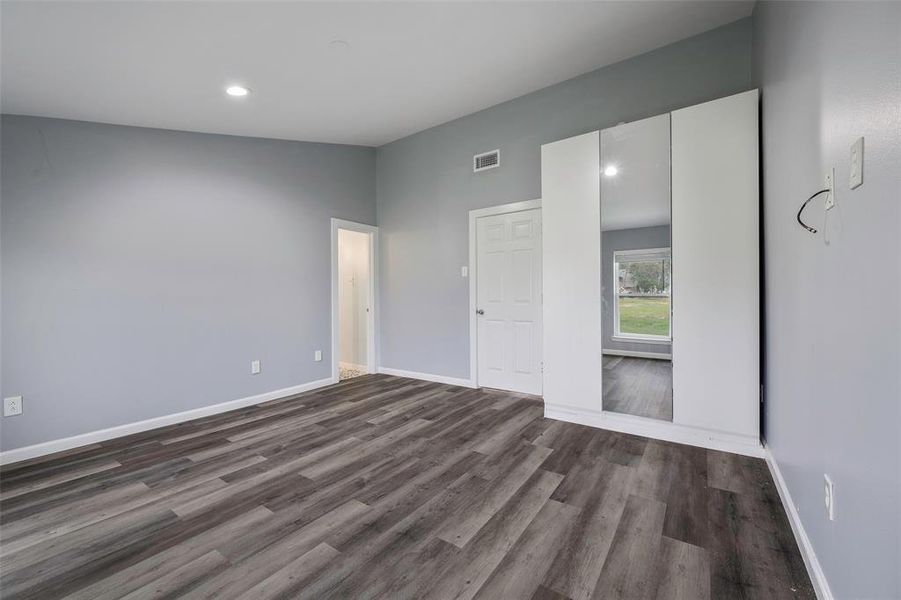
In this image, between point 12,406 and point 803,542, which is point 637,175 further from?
point 12,406

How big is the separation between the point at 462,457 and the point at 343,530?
981 millimetres

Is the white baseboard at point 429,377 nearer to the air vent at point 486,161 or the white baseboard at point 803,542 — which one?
the air vent at point 486,161

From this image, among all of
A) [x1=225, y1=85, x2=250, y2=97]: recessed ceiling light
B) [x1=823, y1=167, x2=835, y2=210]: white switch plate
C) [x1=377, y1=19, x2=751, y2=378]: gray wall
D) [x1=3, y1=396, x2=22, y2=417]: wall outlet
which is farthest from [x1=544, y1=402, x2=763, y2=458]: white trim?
[x1=3, y1=396, x2=22, y2=417]: wall outlet

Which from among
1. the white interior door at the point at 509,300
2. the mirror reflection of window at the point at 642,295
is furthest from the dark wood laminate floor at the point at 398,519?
the white interior door at the point at 509,300

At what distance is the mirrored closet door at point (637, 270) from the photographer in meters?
2.77

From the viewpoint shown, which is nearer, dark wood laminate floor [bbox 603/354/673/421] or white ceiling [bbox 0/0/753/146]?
white ceiling [bbox 0/0/753/146]

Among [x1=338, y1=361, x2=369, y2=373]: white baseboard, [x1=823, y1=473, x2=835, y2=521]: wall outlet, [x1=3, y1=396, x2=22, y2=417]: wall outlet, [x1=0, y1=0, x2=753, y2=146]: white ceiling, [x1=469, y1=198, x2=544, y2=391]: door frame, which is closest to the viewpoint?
[x1=823, y1=473, x2=835, y2=521]: wall outlet

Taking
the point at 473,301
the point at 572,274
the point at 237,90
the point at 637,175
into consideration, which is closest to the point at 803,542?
the point at 572,274

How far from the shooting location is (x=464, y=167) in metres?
4.41

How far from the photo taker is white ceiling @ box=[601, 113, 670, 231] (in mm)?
2764

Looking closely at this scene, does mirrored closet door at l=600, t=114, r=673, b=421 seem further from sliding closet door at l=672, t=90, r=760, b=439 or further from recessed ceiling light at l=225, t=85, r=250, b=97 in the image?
recessed ceiling light at l=225, t=85, r=250, b=97

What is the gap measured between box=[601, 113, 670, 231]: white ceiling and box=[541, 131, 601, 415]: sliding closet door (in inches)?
3.4

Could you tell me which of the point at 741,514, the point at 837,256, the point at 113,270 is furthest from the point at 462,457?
the point at 113,270

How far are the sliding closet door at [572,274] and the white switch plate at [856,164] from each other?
6.29 ft
